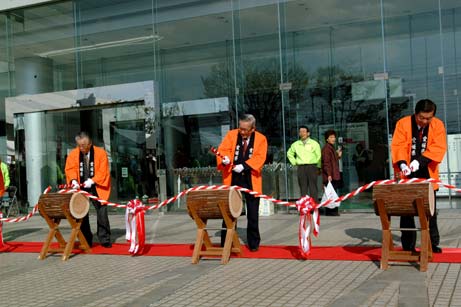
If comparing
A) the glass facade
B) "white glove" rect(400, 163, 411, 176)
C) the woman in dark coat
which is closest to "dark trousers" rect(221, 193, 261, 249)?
"white glove" rect(400, 163, 411, 176)

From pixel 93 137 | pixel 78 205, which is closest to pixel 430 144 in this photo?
pixel 78 205

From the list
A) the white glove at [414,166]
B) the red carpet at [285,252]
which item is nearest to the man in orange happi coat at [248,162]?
the red carpet at [285,252]

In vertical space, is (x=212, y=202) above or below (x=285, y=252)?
above

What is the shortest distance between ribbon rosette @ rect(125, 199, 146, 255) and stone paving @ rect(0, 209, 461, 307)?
8.4 inches

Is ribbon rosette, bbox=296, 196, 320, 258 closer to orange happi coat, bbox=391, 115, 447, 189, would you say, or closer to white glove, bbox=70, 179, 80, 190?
orange happi coat, bbox=391, 115, 447, 189

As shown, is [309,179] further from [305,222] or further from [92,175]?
[305,222]

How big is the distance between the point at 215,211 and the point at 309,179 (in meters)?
5.12

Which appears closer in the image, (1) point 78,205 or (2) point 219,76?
(1) point 78,205

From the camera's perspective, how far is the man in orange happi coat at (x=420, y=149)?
6.63m

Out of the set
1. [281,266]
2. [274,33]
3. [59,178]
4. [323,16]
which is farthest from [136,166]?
[281,266]

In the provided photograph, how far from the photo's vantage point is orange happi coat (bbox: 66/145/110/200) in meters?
8.82

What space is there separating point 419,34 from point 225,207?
7.73 m

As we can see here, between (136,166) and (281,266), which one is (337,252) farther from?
(136,166)

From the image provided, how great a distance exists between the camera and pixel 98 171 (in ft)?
29.0
